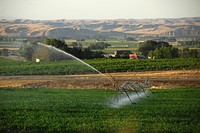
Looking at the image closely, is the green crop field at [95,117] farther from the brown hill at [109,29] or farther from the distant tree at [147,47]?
the brown hill at [109,29]

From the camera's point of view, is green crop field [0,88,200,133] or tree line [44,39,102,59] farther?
tree line [44,39,102,59]

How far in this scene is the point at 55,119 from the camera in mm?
12516

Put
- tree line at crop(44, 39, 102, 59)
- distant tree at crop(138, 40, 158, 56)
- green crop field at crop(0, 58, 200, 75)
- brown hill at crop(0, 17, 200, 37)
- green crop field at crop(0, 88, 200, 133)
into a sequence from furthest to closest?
brown hill at crop(0, 17, 200, 37) < distant tree at crop(138, 40, 158, 56) < tree line at crop(44, 39, 102, 59) < green crop field at crop(0, 58, 200, 75) < green crop field at crop(0, 88, 200, 133)

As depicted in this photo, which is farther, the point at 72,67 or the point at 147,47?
the point at 147,47

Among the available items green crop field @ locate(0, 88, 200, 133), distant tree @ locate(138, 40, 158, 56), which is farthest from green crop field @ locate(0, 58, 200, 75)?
distant tree @ locate(138, 40, 158, 56)

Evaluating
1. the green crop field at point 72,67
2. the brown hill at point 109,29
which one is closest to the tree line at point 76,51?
the green crop field at point 72,67

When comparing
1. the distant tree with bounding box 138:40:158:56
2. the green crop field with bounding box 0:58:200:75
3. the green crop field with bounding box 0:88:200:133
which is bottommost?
the distant tree with bounding box 138:40:158:56

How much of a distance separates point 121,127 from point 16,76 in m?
26.3

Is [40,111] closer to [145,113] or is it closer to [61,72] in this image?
[145,113]

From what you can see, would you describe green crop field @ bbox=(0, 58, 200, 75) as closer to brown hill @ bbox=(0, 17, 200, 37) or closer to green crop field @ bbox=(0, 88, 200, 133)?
green crop field @ bbox=(0, 88, 200, 133)

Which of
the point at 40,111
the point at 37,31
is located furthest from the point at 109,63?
the point at 37,31

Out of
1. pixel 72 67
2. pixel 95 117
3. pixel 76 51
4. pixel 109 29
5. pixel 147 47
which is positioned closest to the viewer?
pixel 95 117

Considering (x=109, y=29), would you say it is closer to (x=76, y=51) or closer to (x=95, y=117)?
(x=76, y=51)

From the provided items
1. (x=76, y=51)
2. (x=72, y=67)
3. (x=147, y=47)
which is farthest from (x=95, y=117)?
(x=147, y=47)
